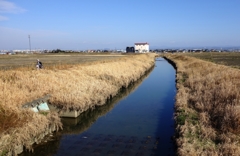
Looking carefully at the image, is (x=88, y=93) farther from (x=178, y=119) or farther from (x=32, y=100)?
(x=178, y=119)

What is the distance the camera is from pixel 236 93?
1251 cm

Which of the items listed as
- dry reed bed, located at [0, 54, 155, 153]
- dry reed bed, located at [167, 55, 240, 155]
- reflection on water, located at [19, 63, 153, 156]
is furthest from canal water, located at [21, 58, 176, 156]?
dry reed bed, located at [167, 55, 240, 155]

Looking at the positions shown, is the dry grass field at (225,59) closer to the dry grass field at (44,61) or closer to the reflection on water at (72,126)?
the dry grass field at (44,61)

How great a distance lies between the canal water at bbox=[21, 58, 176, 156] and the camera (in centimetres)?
980

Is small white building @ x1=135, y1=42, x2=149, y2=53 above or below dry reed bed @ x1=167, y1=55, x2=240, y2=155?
above

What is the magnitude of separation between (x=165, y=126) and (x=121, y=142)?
335 centimetres

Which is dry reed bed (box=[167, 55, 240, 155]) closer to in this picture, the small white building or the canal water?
the canal water

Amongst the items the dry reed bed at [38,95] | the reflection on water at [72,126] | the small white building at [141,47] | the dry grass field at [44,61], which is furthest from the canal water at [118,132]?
the small white building at [141,47]

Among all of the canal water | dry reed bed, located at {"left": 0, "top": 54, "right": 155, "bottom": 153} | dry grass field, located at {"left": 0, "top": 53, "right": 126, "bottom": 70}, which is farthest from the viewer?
dry grass field, located at {"left": 0, "top": 53, "right": 126, "bottom": 70}

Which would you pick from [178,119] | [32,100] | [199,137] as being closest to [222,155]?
[199,137]

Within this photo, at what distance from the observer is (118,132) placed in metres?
12.0

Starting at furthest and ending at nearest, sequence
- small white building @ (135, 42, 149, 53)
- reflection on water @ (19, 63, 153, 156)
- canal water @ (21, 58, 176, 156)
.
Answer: small white building @ (135, 42, 149, 53) < reflection on water @ (19, 63, 153, 156) < canal water @ (21, 58, 176, 156)

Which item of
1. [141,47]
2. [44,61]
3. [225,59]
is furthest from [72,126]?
[141,47]

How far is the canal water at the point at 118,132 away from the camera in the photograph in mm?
9797
